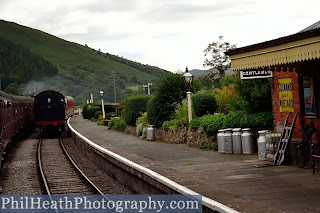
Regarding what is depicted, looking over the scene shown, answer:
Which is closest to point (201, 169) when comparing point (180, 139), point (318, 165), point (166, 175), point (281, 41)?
point (166, 175)

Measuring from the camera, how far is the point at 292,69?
1087 cm

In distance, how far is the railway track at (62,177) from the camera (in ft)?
42.3

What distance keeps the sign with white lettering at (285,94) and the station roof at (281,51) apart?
111 inches

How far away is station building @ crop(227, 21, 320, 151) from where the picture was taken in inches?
297

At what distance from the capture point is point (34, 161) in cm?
1961

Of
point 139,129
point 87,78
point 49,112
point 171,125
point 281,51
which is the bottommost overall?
point 139,129

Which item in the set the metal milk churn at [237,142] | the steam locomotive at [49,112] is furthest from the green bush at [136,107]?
the metal milk churn at [237,142]

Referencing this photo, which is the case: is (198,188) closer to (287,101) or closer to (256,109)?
(287,101)

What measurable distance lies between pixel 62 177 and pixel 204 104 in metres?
6.64

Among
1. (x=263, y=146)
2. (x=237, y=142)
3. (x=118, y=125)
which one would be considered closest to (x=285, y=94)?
(x=263, y=146)

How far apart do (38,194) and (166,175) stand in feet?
14.7

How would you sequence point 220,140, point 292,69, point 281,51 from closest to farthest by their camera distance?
point 281,51
point 292,69
point 220,140

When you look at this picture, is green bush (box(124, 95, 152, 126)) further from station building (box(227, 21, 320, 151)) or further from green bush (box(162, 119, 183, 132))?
station building (box(227, 21, 320, 151))

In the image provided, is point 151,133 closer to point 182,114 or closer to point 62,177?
point 182,114
